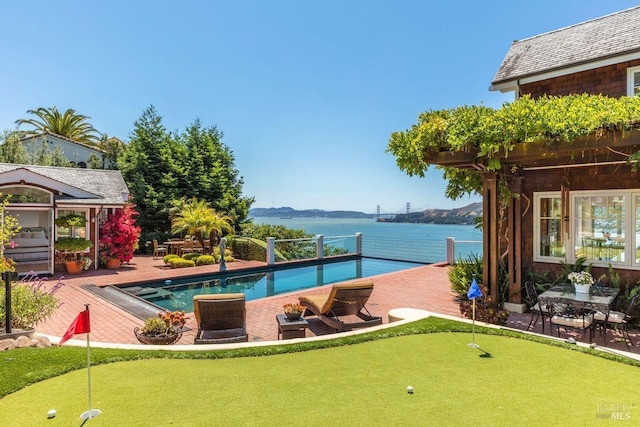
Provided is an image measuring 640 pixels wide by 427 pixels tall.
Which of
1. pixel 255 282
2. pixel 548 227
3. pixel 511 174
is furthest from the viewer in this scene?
pixel 255 282

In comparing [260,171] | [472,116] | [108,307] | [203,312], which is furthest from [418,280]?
[260,171]

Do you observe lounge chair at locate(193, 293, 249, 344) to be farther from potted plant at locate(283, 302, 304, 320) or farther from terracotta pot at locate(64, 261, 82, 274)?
terracotta pot at locate(64, 261, 82, 274)

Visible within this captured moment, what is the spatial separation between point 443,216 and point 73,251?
78.3 ft

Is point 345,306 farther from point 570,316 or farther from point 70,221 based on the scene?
point 70,221

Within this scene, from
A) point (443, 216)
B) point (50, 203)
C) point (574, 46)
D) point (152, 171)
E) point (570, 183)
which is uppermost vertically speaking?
point (574, 46)

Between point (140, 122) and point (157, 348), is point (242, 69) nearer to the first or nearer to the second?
point (140, 122)

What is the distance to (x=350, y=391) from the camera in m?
3.70

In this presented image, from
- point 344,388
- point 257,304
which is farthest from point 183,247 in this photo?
point 344,388

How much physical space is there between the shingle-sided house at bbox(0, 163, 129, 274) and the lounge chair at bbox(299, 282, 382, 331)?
1091cm

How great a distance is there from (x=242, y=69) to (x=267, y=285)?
13289mm

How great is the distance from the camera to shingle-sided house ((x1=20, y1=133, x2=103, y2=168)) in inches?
1097

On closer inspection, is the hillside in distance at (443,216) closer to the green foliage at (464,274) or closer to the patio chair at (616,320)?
the green foliage at (464,274)

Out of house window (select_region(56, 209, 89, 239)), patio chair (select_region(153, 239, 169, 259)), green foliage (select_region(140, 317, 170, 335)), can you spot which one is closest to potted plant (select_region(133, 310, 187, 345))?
green foliage (select_region(140, 317, 170, 335))

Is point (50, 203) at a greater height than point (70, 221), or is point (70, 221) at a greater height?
point (50, 203)
